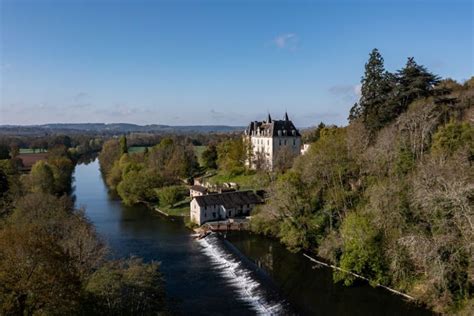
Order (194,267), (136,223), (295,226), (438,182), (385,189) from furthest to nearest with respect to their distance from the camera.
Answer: (136,223)
(295,226)
(194,267)
(385,189)
(438,182)

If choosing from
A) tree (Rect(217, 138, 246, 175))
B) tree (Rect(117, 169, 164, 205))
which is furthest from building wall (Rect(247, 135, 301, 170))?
tree (Rect(117, 169, 164, 205))

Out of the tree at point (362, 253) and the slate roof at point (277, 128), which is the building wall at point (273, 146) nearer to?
the slate roof at point (277, 128)

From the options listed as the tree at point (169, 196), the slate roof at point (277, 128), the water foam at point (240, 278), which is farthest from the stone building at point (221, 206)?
the slate roof at point (277, 128)

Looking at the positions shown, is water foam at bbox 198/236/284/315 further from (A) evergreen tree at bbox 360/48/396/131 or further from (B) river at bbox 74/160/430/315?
(A) evergreen tree at bbox 360/48/396/131

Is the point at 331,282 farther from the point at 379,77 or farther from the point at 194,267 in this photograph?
the point at 379,77

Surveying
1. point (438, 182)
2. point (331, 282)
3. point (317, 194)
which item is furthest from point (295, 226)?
point (438, 182)

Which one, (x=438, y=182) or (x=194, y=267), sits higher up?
(x=438, y=182)

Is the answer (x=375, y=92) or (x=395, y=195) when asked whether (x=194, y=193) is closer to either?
(x=375, y=92)
